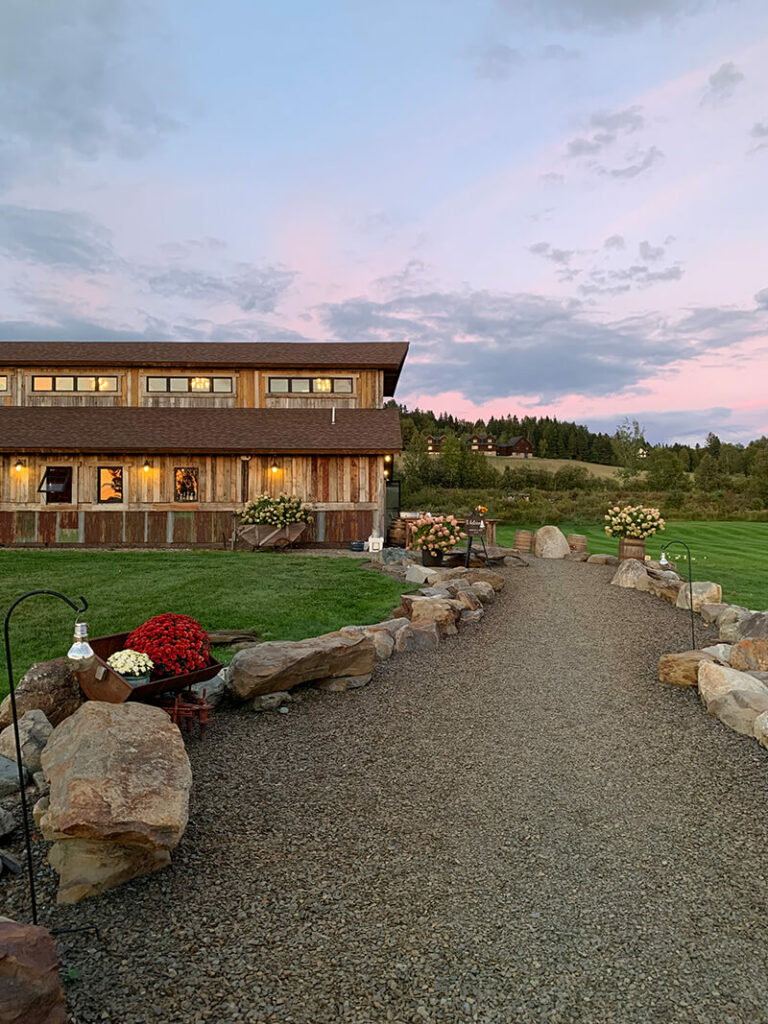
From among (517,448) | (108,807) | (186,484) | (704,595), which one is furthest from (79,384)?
(517,448)

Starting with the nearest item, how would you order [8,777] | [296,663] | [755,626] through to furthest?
[8,777] → [296,663] → [755,626]

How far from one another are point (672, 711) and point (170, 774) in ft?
17.9

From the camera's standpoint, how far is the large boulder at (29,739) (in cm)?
473

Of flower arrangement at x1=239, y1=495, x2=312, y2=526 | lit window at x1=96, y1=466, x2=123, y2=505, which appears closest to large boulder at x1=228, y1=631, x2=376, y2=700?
flower arrangement at x1=239, y1=495, x2=312, y2=526

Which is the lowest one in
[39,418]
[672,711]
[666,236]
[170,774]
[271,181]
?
[672,711]

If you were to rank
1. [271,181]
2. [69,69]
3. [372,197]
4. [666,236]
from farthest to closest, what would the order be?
1. [372,197]
2. [271,181]
3. [666,236]
4. [69,69]

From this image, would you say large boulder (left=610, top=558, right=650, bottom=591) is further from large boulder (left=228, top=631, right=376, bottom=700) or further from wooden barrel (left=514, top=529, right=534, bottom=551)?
large boulder (left=228, top=631, right=376, bottom=700)

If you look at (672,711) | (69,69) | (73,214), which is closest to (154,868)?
(672,711)

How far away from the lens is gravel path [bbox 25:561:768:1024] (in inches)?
108

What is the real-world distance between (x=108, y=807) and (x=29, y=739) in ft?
6.13

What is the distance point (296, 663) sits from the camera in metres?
6.77

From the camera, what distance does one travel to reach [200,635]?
6.06 meters

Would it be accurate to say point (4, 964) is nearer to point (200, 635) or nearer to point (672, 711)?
point (200, 635)

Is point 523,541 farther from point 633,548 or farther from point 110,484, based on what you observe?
point 110,484
